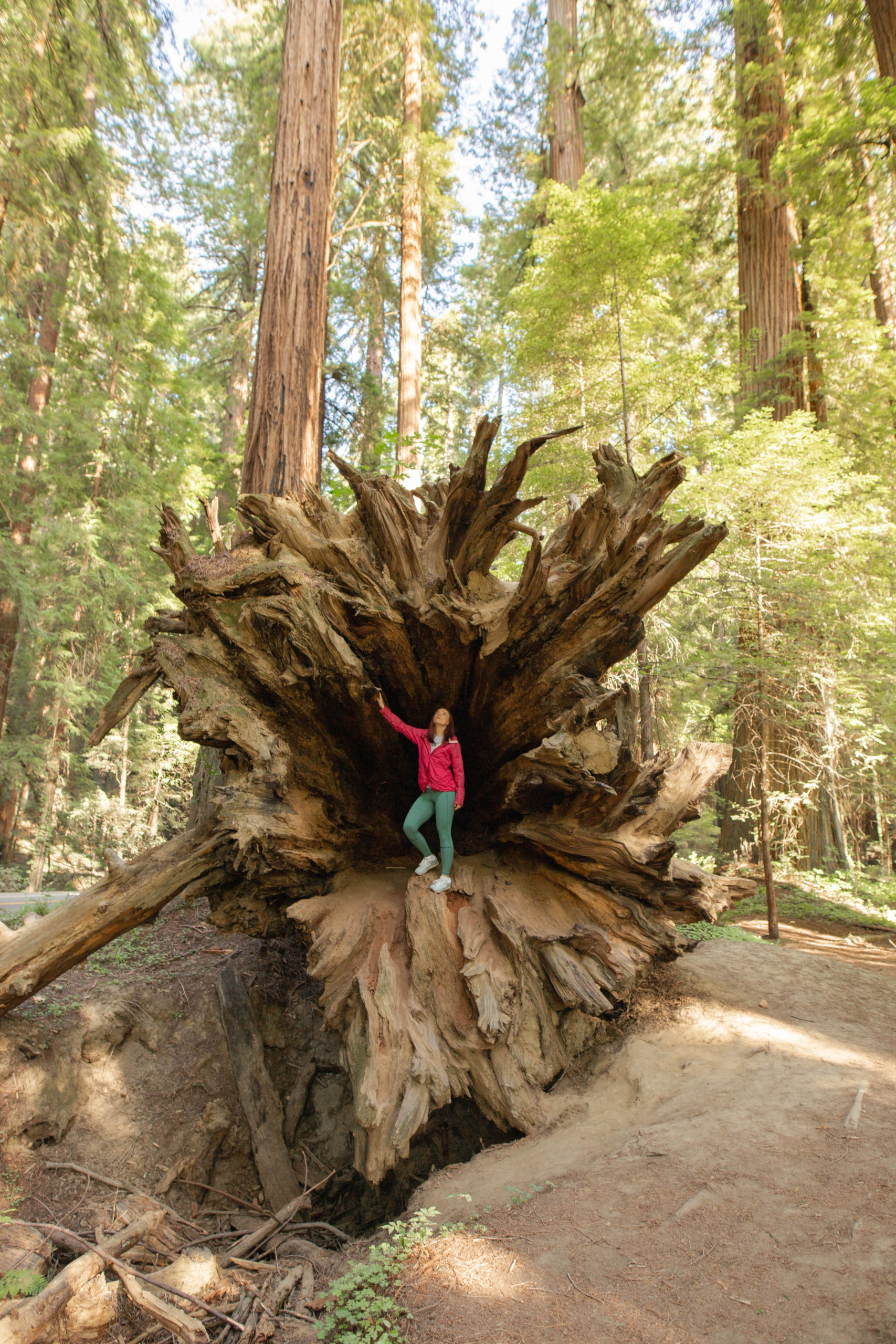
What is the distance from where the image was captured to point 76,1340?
8.84 ft

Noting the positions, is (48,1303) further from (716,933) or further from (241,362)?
(241,362)

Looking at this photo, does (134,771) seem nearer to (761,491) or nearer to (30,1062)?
(30,1062)

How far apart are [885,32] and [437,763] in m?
13.3

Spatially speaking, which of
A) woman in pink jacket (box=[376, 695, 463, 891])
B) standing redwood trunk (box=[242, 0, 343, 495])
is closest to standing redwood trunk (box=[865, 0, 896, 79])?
standing redwood trunk (box=[242, 0, 343, 495])

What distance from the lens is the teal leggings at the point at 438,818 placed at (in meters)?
5.21

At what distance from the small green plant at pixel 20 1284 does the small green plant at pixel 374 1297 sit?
1.23 meters

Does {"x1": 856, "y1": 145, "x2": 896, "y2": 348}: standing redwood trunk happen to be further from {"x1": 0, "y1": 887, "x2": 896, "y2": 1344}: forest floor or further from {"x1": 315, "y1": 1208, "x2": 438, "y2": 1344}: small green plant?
{"x1": 315, "y1": 1208, "x2": 438, "y2": 1344}: small green plant

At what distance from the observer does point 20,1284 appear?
9.45ft

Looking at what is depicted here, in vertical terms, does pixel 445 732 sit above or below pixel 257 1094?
above

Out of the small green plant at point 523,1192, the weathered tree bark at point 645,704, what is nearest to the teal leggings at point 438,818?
the small green plant at point 523,1192

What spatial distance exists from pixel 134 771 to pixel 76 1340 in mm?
13779

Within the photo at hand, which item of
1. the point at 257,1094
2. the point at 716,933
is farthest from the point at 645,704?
the point at 257,1094

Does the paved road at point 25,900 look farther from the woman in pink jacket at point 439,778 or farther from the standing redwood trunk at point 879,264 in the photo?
the standing redwood trunk at point 879,264

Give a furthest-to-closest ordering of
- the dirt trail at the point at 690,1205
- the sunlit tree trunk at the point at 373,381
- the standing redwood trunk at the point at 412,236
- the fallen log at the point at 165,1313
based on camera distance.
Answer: the sunlit tree trunk at the point at 373,381 → the standing redwood trunk at the point at 412,236 → the fallen log at the point at 165,1313 → the dirt trail at the point at 690,1205
